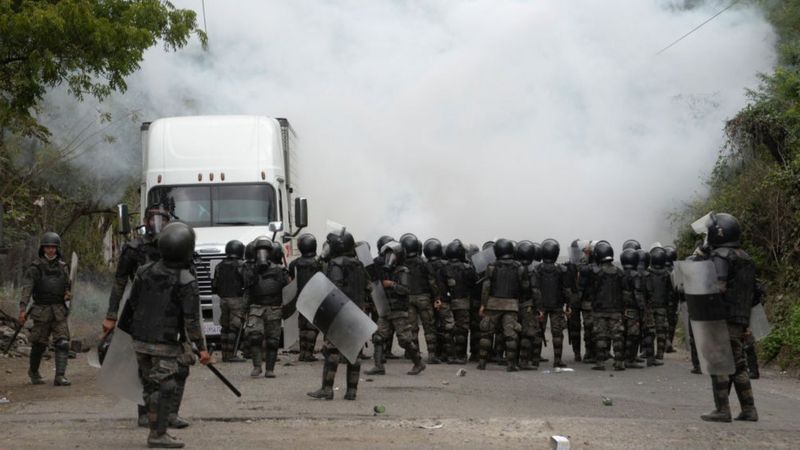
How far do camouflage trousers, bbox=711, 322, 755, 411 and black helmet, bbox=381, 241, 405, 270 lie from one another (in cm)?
545

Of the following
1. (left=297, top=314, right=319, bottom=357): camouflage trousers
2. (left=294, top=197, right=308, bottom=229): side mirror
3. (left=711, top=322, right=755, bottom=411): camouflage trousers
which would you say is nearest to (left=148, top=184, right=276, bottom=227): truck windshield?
(left=294, top=197, right=308, bottom=229): side mirror

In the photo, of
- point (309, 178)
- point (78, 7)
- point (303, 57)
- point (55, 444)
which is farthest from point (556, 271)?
point (303, 57)

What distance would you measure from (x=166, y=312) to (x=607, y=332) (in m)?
8.24

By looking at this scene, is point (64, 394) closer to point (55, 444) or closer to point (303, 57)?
point (55, 444)

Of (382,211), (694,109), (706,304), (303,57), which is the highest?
(303,57)

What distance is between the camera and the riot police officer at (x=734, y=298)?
943 cm

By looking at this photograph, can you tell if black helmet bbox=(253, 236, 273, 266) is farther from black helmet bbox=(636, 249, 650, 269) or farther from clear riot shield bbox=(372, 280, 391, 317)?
black helmet bbox=(636, 249, 650, 269)

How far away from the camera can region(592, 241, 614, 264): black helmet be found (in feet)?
49.4

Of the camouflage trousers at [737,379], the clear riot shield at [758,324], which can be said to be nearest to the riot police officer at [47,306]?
the camouflage trousers at [737,379]

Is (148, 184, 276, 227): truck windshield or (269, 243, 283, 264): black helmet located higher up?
(148, 184, 276, 227): truck windshield

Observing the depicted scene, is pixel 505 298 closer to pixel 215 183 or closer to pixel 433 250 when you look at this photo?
pixel 433 250

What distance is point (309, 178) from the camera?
2673cm

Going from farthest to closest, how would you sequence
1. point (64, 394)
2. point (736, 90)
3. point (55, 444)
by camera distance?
point (736, 90) → point (64, 394) → point (55, 444)

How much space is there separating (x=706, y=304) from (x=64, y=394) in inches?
256
